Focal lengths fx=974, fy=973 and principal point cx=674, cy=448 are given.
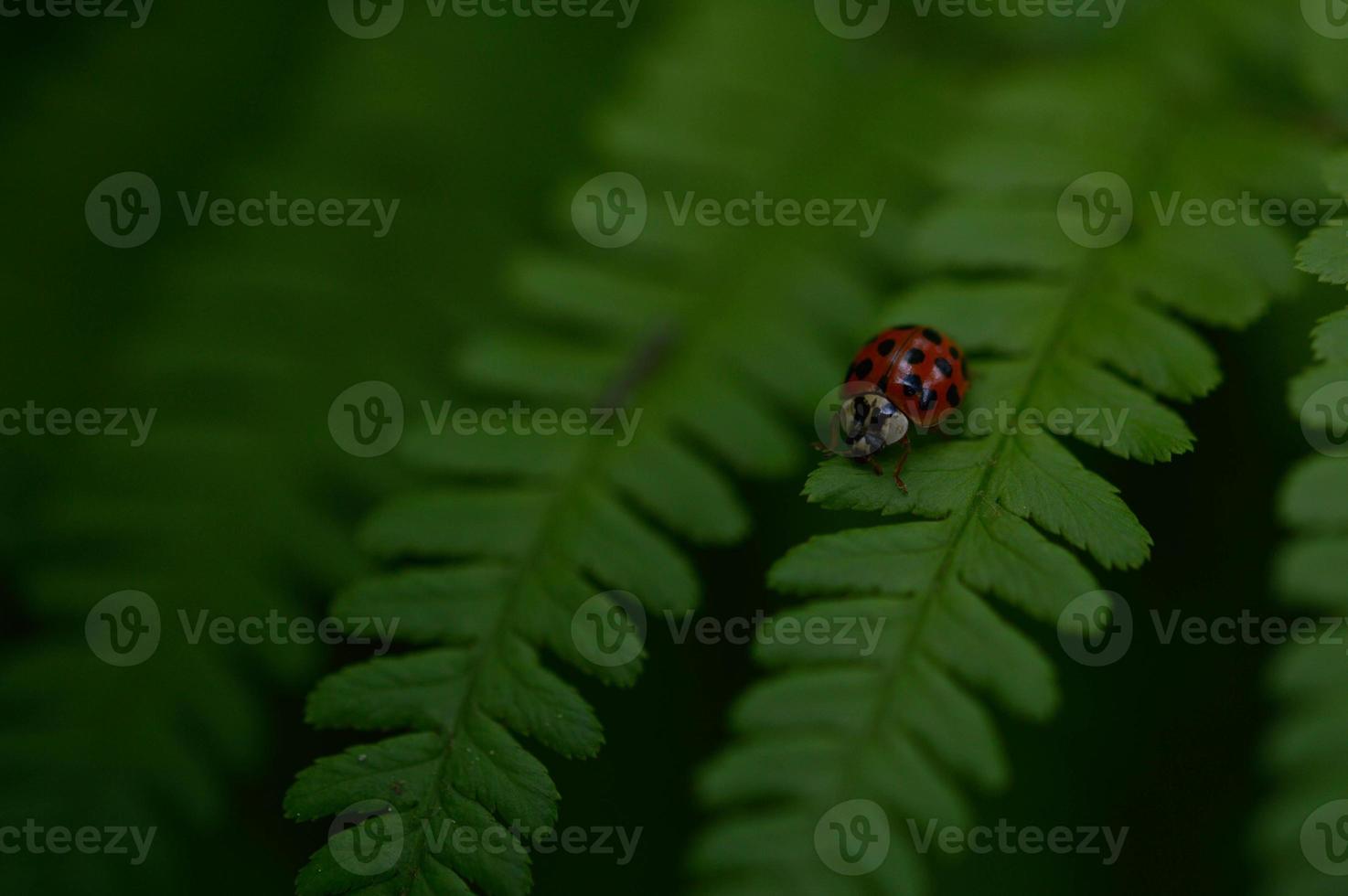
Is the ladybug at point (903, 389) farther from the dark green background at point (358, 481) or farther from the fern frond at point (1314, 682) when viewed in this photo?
the dark green background at point (358, 481)

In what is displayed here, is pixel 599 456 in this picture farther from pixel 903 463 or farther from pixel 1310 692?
pixel 1310 692

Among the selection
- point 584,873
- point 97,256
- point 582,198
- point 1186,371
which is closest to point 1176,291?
point 1186,371

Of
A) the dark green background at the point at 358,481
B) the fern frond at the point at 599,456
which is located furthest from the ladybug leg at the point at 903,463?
the dark green background at the point at 358,481

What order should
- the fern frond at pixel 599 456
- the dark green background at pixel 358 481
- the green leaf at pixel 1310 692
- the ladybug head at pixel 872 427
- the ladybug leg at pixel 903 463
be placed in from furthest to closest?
the dark green background at pixel 358 481
the ladybug head at pixel 872 427
the ladybug leg at pixel 903 463
the fern frond at pixel 599 456
the green leaf at pixel 1310 692

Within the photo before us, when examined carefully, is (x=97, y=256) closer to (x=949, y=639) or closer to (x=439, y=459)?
(x=439, y=459)

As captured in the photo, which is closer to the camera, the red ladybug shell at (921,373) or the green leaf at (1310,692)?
the green leaf at (1310,692)
